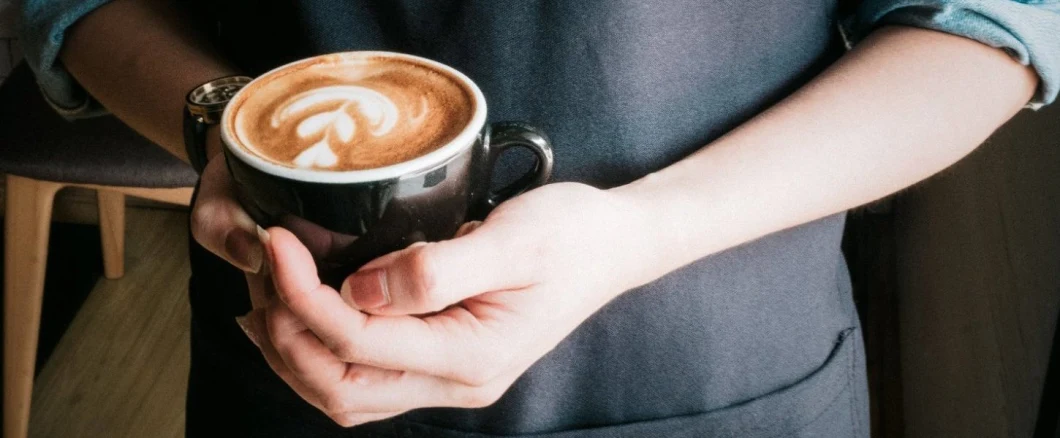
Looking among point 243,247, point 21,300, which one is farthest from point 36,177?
point 243,247

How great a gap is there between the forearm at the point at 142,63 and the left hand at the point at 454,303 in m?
0.22

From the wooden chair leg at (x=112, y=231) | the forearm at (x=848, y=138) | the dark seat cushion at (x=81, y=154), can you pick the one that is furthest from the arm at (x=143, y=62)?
the wooden chair leg at (x=112, y=231)

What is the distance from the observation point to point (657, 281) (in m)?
0.60

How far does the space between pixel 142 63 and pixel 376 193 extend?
0.34 m

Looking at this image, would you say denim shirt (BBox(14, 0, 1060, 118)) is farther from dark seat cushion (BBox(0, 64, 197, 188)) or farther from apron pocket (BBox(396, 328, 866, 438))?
dark seat cushion (BBox(0, 64, 197, 188))

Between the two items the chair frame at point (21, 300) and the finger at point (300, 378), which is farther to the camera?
the chair frame at point (21, 300)

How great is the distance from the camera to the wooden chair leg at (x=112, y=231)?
1.96 m

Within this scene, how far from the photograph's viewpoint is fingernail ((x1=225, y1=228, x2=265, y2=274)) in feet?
1.61

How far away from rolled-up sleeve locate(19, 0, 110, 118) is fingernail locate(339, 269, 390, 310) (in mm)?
389

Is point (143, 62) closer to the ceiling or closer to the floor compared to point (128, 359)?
closer to the ceiling

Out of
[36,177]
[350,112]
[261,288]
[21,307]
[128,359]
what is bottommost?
[128,359]

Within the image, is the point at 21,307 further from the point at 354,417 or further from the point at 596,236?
the point at 596,236

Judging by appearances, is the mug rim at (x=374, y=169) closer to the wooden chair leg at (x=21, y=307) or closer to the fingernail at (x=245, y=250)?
the fingernail at (x=245, y=250)

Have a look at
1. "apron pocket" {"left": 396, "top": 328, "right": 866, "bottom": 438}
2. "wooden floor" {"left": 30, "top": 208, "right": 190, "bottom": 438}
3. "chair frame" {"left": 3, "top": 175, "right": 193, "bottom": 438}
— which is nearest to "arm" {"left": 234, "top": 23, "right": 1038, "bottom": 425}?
"apron pocket" {"left": 396, "top": 328, "right": 866, "bottom": 438}
